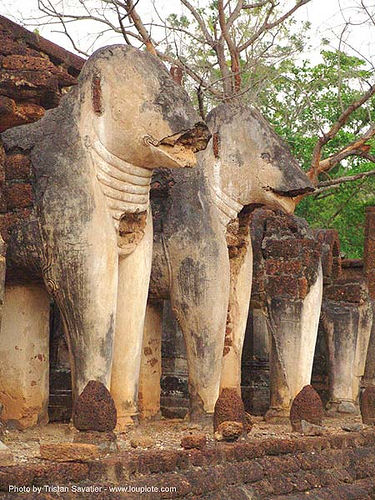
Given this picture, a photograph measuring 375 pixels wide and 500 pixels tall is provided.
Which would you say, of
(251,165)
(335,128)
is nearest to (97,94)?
(251,165)

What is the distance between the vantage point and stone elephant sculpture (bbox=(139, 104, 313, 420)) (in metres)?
9.96

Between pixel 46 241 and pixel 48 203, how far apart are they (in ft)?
0.97

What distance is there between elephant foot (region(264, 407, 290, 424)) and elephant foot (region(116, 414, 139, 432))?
2533 mm

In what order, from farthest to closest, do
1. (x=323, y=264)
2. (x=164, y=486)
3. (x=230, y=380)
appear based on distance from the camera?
(x=323, y=264) → (x=230, y=380) → (x=164, y=486)

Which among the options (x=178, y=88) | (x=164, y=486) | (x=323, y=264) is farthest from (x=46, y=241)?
(x=323, y=264)

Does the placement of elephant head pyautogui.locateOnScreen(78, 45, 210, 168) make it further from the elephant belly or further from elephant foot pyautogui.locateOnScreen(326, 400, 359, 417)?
elephant foot pyautogui.locateOnScreen(326, 400, 359, 417)

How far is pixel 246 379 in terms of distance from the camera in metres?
13.0

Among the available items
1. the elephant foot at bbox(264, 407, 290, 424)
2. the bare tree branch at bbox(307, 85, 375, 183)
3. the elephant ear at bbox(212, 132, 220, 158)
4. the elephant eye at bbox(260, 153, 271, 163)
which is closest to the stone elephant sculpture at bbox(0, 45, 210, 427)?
the elephant ear at bbox(212, 132, 220, 158)

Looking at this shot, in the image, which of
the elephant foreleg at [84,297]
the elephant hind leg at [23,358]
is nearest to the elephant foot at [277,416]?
the elephant hind leg at [23,358]

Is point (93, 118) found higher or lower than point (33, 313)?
higher

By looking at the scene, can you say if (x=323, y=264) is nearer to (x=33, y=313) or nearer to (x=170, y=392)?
(x=170, y=392)

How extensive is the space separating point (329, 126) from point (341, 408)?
413 inches

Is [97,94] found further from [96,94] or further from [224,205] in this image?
[224,205]

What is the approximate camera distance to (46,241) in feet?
28.7
